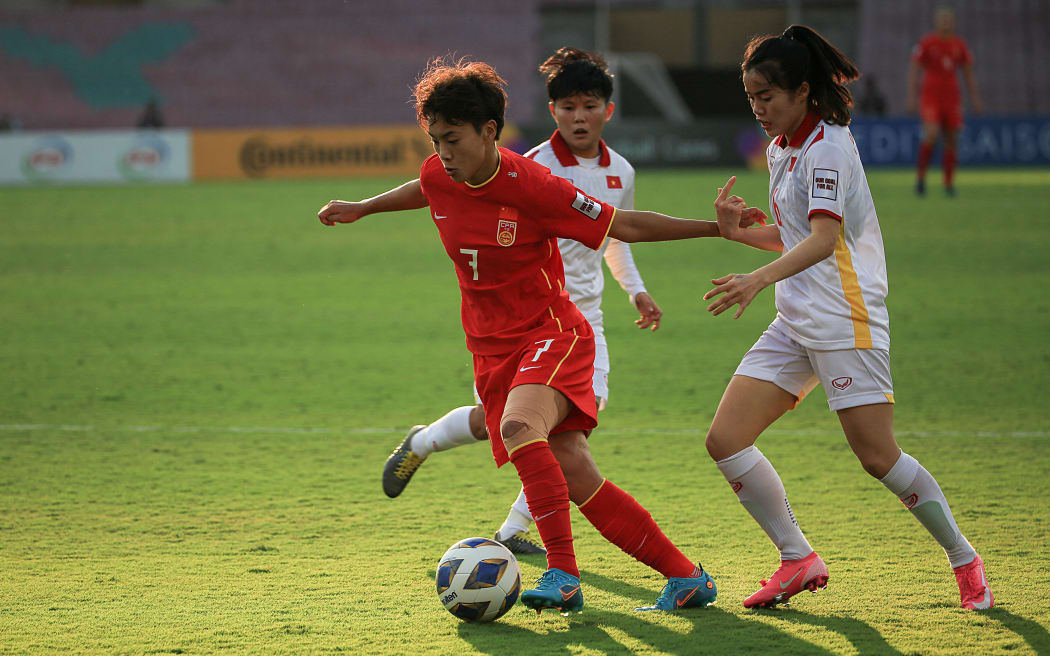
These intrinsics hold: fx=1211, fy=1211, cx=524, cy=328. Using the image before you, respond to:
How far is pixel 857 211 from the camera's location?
144 inches

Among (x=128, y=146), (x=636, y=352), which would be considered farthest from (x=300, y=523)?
(x=128, y=146)

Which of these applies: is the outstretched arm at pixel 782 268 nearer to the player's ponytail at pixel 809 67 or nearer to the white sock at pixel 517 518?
the player's ponytail at pixel 809 67

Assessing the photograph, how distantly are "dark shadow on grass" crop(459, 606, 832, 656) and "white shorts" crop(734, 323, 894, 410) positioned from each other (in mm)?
709

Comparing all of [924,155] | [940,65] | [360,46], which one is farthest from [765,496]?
[360,46]

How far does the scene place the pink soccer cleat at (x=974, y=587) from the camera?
3672 millimetres

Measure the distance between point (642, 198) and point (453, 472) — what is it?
503 inches

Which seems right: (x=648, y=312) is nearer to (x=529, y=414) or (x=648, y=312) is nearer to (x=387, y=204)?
(x=387, y=204)

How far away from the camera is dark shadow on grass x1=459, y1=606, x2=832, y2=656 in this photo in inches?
133

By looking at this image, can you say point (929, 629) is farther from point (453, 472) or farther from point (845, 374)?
point (453, 472)

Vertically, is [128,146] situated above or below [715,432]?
above

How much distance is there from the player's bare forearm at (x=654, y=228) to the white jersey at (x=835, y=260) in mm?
286

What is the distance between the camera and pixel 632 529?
368cm

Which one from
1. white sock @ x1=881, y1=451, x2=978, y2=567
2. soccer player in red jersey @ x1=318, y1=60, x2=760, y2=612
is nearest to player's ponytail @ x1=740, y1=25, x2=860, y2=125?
soccer player in red jersey @ x1=318, y1=60, x2=760, y2=612

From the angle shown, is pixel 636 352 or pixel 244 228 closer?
pixel 636 352
